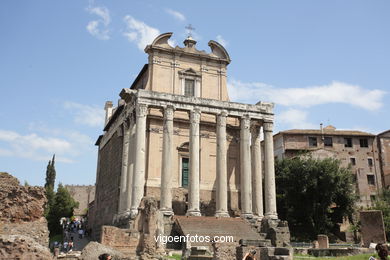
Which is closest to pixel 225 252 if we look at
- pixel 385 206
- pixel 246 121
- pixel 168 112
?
pixel 168 112

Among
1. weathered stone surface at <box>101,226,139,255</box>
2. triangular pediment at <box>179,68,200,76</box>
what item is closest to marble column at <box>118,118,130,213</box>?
triangular pediment at <box>179,68,200,76</box>

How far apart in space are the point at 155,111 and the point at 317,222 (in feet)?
49.1

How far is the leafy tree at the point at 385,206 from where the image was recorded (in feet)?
99.6

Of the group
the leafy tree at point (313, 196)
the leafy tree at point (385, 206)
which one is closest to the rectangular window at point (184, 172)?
the leafy tree at point (313, 196)

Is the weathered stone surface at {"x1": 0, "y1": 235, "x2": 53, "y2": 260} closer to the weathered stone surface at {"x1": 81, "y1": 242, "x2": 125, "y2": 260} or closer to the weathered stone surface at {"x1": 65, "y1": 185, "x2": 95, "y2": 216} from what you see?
the weathered stone surface at {"x1": 81, "y1": 242, "x2": 125, "y2": 260}

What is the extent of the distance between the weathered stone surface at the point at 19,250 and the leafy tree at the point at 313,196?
26.7m

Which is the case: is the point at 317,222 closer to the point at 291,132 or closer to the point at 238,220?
the point at 238,220

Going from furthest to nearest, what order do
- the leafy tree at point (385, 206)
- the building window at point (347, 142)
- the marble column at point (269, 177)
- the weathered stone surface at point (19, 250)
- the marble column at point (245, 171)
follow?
the building window at point (347, 142), the leafy tree at point (385, 206), the marble column at point (269, 177), the marble column at point (245, 171), the weathered stone surface at point (19, 250)

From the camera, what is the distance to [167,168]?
24734 mm

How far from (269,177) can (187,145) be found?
6129 millimetres

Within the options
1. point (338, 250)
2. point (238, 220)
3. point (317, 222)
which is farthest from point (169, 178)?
point (317, 222)

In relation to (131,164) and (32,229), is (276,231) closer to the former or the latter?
(131,164)

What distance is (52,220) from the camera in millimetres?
41594

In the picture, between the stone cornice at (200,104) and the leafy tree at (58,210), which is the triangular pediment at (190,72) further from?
the leafy tree at (58,210)
